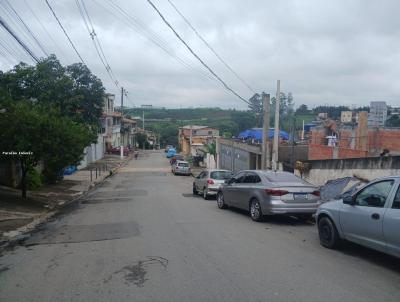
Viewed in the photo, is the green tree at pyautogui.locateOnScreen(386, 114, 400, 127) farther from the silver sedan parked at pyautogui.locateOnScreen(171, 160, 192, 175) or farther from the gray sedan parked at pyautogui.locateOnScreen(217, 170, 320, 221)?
the gray sedan parked at pyautogui.locateOnScreen(217, 170, 320, 221)

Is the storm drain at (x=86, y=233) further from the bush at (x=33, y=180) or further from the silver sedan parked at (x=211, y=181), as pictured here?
the bush at (x=33, y=180)

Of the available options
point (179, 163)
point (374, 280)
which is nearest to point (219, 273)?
point (374, 280)

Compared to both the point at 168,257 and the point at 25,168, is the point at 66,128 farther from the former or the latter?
the point at 168,257

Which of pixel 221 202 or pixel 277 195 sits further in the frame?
pixel 221 202

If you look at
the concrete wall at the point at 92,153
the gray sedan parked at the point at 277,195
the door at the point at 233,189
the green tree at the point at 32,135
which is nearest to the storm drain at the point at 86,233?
the gray sedan parked at the point at 277,195

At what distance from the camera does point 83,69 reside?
32.2 metres

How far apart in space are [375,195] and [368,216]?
0.37 metres

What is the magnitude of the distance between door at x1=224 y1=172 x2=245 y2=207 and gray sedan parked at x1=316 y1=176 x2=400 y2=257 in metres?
5.42

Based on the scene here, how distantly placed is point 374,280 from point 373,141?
18331 mm

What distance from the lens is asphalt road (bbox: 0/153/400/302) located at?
5680mm

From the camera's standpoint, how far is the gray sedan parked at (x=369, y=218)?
6.60m

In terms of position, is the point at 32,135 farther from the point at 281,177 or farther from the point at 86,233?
the point at 281,177

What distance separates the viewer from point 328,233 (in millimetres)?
8383

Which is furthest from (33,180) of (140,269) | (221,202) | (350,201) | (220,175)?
(350,201)
